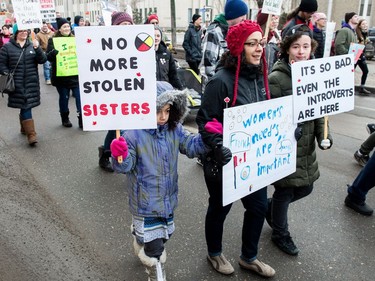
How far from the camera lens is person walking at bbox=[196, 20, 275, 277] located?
258 centimetres

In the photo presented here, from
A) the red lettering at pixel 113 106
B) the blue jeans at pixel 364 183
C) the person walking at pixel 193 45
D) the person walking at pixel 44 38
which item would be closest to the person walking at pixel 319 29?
the person walking at pixel 193 45

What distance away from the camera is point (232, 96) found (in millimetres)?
2658

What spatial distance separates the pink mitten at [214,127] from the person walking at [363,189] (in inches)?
84.6

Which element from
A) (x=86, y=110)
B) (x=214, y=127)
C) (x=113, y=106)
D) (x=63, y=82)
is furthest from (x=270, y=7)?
(x=63, y=82)

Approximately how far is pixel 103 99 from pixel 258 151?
1.14 meters

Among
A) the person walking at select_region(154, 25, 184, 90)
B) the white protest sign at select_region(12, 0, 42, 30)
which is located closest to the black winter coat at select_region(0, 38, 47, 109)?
the white protest sign at select_region(12, 0, 42, 30)

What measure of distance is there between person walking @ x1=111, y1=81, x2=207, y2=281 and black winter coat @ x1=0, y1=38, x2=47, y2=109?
408 cm

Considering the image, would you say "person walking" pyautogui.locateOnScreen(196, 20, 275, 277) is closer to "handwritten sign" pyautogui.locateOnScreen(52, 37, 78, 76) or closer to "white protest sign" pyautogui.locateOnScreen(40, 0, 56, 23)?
"handwritten sign" pyautogui.locateOnScreen(52, 37, 78, 76)

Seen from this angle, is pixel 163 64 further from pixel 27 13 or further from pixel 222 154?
pixel 27 13

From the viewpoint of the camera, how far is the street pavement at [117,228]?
314cm

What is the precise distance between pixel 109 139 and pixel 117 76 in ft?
8.80

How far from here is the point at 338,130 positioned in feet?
23.1

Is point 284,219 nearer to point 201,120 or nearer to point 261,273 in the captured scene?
point 261,273

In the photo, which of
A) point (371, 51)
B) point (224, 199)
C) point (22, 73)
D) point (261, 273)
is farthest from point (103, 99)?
point (371, 51)
